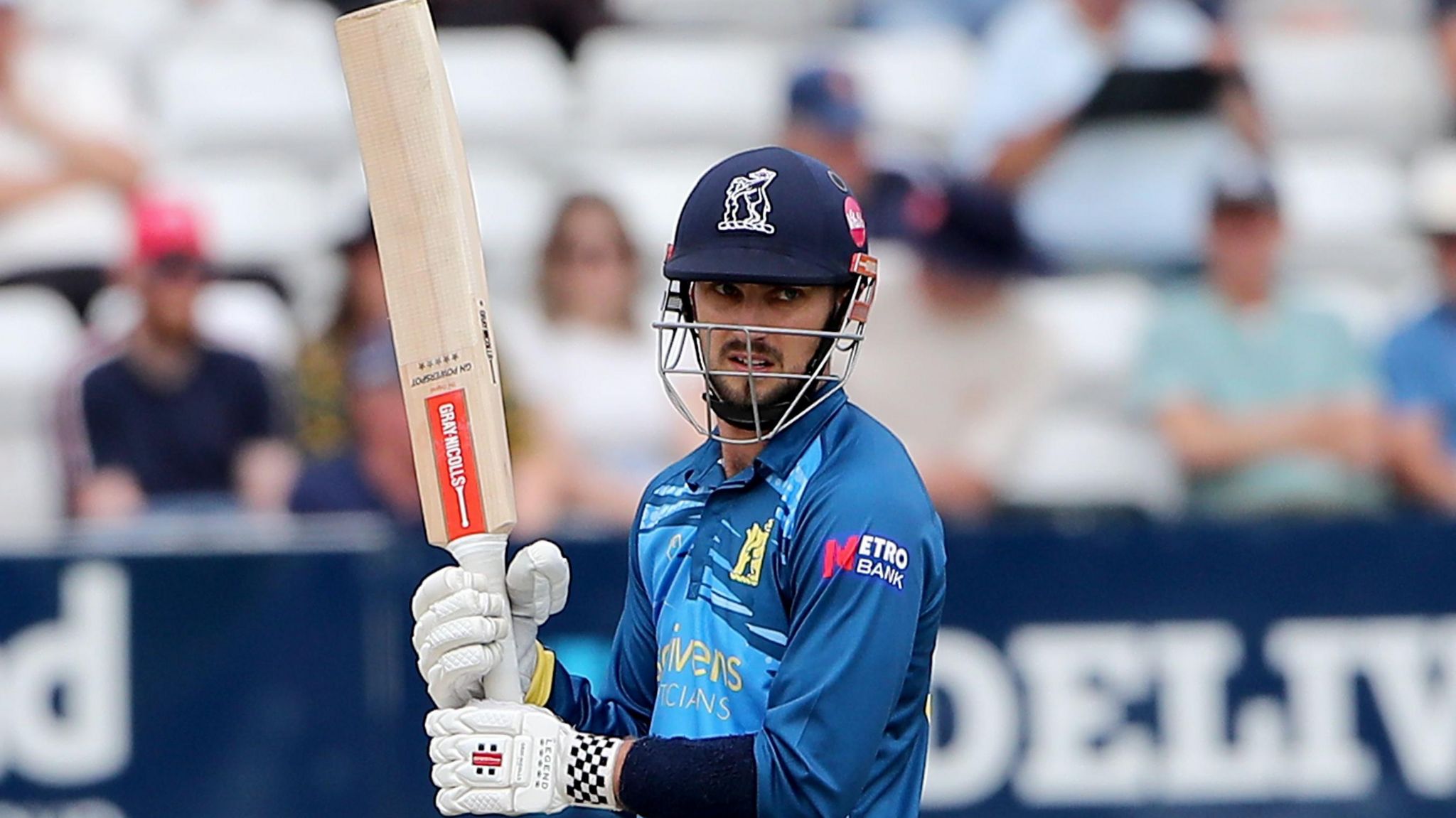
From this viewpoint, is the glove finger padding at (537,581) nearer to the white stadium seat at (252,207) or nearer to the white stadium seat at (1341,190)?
the white stadium seat at (252,207)

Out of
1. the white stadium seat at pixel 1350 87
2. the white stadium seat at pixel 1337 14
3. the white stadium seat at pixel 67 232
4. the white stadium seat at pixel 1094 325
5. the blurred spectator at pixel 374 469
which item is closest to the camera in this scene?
the blurred spectator at pixel 374 469

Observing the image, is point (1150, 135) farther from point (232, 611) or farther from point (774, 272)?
point (774, 272)

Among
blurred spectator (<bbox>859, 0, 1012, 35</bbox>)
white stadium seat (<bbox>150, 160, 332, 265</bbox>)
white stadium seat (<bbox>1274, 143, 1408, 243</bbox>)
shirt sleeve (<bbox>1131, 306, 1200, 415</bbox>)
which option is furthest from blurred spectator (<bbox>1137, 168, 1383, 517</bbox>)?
white stadium seat (<bbox>150, 160, 332, 265</bbox>)

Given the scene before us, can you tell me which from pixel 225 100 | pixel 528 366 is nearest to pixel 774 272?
pixel 528 366

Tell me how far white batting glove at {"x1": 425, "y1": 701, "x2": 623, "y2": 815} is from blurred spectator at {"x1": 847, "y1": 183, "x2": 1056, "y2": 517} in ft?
10.4

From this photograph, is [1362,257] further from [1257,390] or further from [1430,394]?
[1257,390]

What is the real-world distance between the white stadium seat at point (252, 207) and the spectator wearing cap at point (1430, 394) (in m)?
3.05

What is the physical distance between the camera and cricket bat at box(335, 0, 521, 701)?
276 cm

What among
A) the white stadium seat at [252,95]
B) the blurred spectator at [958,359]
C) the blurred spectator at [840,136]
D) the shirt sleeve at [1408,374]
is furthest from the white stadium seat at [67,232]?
the shirt sleeve at [1408,374]

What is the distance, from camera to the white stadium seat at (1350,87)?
25.2ft

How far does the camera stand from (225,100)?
6926 millimetres

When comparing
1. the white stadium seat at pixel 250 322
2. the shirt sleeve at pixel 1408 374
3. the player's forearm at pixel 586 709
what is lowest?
the shirt sleeve at pixel 1408 374

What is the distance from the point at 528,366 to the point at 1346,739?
7.40 feet

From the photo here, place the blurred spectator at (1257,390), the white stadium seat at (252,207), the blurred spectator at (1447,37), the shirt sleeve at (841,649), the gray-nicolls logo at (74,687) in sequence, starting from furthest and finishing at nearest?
the blurred spectator at (1447,37), the white stadium seat at (252,207), the blurred spectator at (1257,390), the gray-nicolls logo at (74,687), the shirt sleeve at (841,649)
